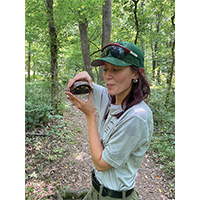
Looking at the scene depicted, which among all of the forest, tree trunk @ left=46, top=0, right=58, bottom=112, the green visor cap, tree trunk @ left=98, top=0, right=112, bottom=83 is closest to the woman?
the green visor cap

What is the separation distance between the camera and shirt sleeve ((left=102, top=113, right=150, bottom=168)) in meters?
1.02

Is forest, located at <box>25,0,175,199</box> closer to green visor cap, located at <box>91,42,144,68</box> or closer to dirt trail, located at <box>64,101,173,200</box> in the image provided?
dirt trail, located at <box>64,101,173,200</box>

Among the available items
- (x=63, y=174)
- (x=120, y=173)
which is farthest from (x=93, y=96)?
(x=63, y=174)

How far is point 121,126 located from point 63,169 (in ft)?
9.15

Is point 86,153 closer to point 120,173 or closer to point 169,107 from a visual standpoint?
point 120,173

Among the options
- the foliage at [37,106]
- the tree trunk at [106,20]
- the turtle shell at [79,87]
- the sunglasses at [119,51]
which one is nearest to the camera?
the sunglasses at [119,51]

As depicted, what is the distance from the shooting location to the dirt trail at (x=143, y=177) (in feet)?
10.2

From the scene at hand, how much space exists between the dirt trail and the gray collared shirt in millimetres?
2165

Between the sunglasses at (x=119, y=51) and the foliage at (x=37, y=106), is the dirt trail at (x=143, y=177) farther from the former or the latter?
the sunglasses at (x=119, y=51)

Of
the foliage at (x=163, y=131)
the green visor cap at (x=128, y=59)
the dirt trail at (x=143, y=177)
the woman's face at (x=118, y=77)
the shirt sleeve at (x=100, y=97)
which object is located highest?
the green visor cap at (x=128, y=59)

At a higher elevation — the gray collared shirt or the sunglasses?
the sunglasses

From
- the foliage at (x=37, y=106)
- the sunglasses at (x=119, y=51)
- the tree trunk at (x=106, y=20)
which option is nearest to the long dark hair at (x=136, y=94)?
the sunglasses at (x=119, y=51)

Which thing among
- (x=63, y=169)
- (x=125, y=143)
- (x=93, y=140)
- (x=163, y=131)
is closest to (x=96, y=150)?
(x=93, y=140)

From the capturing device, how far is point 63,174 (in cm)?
320
